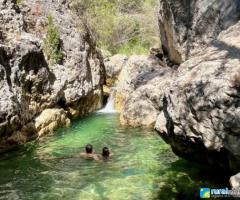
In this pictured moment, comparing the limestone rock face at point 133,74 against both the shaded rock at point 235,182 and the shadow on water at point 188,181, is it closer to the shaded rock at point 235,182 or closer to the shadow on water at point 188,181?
the shadow on water at point 188,181

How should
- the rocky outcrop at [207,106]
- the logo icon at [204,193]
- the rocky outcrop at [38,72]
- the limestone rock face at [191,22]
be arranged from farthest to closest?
the limestone rock face at [191,22] < the rocky outcrop at [38,72] < the logo icon at [204,193] < the rocky outcrop at [207,106]

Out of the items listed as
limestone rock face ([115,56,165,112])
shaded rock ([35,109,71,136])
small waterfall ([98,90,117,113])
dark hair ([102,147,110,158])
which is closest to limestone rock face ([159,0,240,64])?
limestone rock face ([115,56,165,112])

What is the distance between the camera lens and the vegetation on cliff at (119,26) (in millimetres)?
29891

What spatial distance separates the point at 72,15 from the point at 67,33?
1539 mm

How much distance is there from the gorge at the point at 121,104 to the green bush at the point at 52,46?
4 cm

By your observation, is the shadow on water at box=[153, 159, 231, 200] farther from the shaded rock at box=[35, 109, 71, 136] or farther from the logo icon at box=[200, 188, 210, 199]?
the shaded rock at box=[35, 109, 71, 136]

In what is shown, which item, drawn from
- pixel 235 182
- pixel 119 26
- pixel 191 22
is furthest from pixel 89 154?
pixel 119 26

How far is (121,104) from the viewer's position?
65.5ft

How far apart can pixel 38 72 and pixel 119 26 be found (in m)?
17.9

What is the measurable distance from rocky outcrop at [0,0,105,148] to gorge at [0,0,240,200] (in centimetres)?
Answer: 4

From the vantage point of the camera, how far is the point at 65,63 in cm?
1747

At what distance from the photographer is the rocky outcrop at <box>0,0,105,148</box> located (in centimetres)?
1262

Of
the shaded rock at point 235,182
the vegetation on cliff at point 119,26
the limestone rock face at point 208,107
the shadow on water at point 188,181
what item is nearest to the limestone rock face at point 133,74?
the shadow on water at point 188,181

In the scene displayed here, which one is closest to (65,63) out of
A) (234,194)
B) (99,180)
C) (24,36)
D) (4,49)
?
(24,36)
